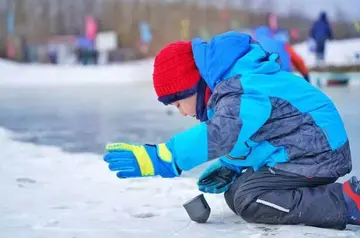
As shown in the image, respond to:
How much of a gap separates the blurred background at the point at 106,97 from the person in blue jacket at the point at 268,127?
0.18ft

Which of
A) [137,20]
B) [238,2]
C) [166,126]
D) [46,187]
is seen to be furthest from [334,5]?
[46,187]

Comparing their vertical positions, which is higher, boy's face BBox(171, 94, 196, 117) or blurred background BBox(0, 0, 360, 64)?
boy's face BBox(171, 94, 196, 117)

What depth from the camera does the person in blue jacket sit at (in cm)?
114

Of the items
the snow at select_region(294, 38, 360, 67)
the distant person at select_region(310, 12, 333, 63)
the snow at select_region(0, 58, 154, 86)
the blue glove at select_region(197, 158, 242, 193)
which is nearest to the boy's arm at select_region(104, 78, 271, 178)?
the blue glove at select_region(197, 158, 242, 193)

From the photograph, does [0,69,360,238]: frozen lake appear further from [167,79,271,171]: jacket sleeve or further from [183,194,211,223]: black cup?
[167,79,271,171]: jacket sleeve

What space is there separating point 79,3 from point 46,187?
26.9ft

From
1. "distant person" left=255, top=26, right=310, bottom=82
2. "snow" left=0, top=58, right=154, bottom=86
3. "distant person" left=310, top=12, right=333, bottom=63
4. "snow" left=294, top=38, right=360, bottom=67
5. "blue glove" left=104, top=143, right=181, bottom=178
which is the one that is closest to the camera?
"blue glove" left=104, top=143, right=181, bottom=178

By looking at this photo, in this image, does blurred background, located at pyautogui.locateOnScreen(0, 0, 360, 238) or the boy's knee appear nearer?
the boy's knee

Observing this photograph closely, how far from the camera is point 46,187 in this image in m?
1.60

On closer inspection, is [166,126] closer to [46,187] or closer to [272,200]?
[46,187]

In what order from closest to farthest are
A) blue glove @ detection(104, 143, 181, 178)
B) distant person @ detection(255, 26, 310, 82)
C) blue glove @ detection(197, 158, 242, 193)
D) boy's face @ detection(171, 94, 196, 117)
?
blue glove @ detection(104, 143, 181, 178), boy's face @ detection(171, 94, 196, 117), blue glove @ detection(197, 158, 242, 193), distant person @ detection(255, 26, 310, 82)

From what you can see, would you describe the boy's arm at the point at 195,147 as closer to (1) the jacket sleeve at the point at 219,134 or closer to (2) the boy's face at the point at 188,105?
(1) the jacket sleeve at the point at 219,134

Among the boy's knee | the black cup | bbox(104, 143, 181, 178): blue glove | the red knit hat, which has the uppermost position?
the red knit hat

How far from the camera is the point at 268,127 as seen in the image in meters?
1.17
